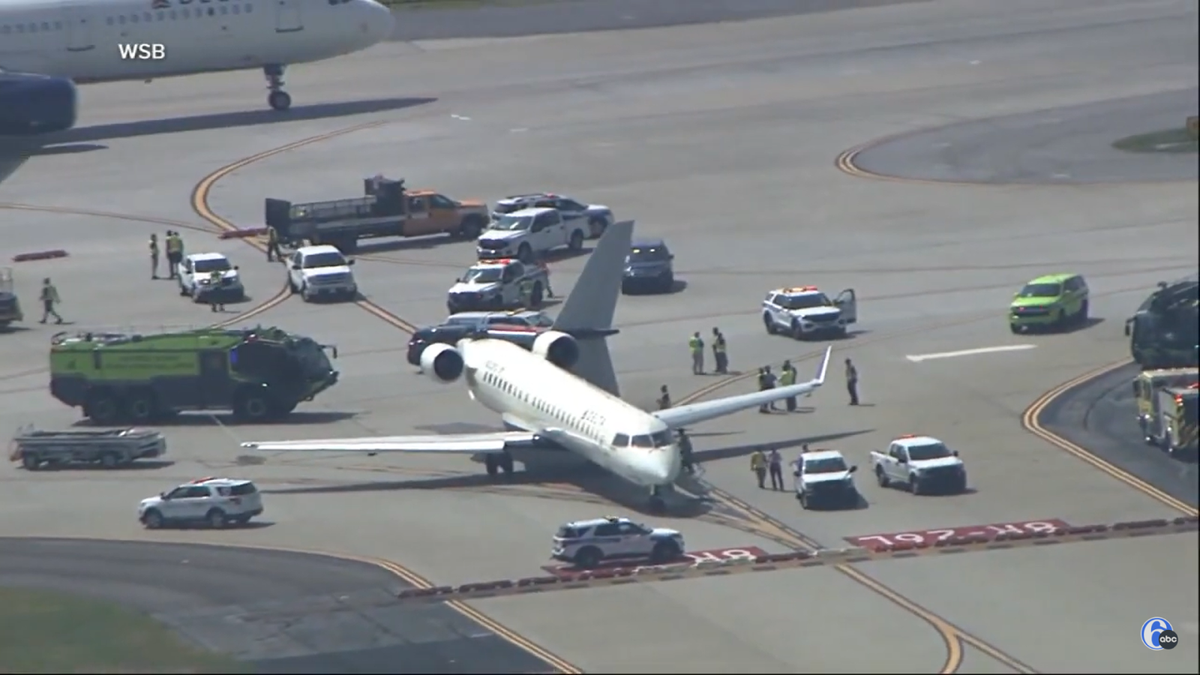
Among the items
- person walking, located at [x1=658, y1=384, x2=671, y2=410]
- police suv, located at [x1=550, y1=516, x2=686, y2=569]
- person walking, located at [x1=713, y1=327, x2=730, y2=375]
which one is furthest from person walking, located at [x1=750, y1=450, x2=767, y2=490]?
person walking, located at [x1=713, y1=327, x2=730, y2=375]

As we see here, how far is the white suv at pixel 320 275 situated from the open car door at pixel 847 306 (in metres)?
20.0

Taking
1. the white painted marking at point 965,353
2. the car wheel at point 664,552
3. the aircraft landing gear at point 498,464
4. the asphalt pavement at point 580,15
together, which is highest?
the asphalt pavement at point 580,15

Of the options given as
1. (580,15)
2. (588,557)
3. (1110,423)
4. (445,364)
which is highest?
(580,15)

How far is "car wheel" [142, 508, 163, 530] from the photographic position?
61.0 m

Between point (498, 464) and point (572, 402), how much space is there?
414 centimetres

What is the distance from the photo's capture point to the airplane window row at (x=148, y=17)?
11481 centimetres

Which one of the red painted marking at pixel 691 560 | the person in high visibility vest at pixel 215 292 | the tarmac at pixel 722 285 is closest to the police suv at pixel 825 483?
the tarmac at pixel 722 285

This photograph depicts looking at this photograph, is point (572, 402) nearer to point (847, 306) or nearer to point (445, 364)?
point (445, 364)

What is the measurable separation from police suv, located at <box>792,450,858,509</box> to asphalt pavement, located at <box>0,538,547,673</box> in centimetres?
1206

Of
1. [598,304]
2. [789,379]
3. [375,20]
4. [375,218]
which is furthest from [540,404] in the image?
[375,20]

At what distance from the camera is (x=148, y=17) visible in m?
116

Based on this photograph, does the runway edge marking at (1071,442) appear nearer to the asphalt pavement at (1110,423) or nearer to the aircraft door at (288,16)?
the asphalt pavement at (1110,423)

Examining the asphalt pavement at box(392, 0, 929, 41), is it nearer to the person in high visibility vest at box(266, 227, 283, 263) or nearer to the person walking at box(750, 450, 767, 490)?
the person in high visibility vest at box(266, 227, 283, 263)

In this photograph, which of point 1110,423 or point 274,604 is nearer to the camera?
point 274,604
